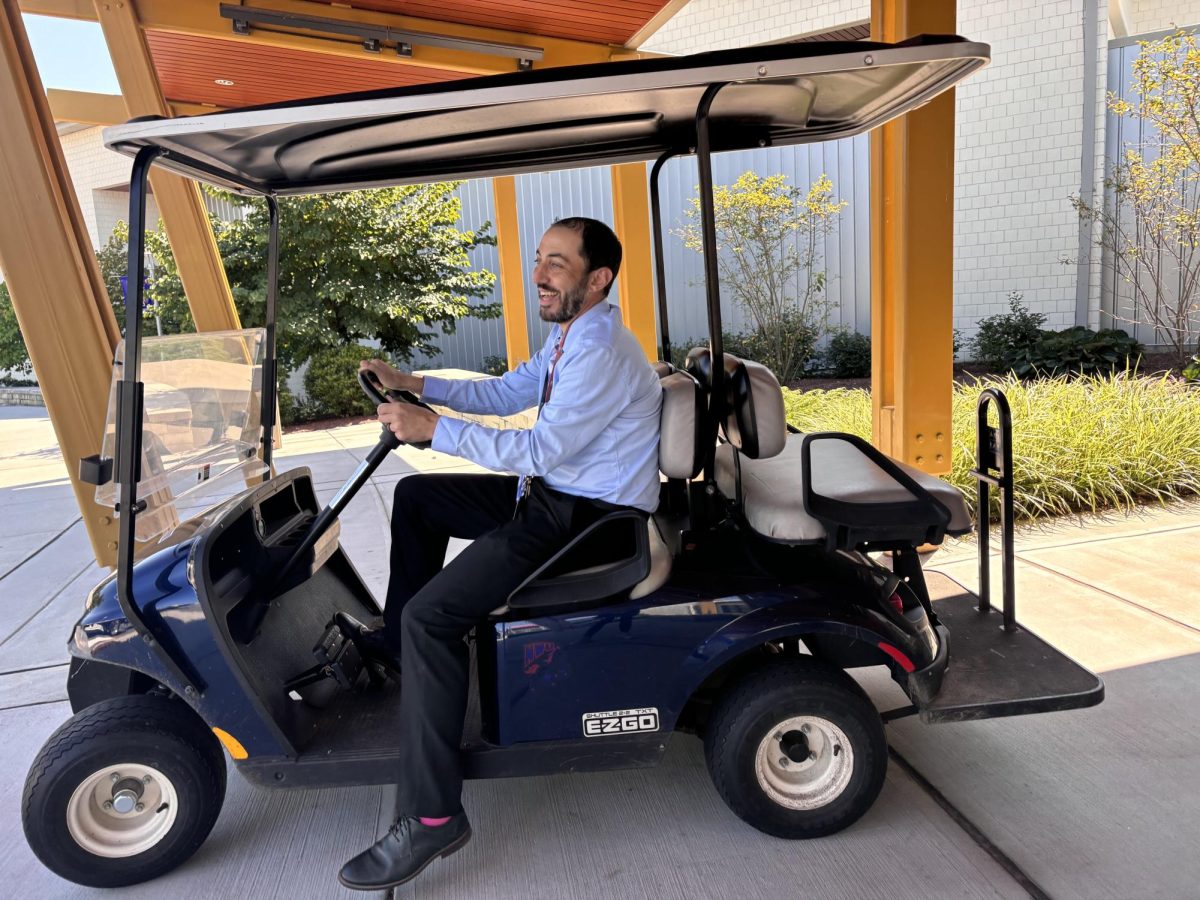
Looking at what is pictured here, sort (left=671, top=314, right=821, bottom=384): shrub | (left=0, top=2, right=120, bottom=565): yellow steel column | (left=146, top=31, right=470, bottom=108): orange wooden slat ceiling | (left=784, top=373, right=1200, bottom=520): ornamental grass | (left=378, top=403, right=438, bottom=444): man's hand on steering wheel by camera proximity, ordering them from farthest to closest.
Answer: (left=671, top=314, right=821, bottom=384): shrub
(left=146, top=31, right=470, bottom=108): orange wooden slat ceiling
(left=784, top=373, right=1200, bottom=520): ornamental grass
(left=0, top=2, right=120, bottom=565): yellow steel column
(left=378, top=403, right=438, bottom=444): man's hand on steering wheel

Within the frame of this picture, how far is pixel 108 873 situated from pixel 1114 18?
14.3 metres

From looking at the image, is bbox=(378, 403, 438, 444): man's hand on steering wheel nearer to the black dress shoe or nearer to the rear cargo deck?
the black dress shoe

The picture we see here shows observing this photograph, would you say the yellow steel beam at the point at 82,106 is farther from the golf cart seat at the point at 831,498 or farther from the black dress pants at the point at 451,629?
the golf cart seat at the point at 831,498

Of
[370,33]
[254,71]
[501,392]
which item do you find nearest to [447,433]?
[501,392]

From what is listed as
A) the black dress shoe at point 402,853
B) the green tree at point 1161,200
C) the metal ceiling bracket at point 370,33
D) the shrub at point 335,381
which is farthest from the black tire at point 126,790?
the shrub at point 335,381

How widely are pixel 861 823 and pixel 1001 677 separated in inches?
21.6

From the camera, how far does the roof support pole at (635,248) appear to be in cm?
628

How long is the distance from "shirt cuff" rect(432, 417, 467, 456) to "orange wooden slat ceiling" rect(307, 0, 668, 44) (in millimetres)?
4443

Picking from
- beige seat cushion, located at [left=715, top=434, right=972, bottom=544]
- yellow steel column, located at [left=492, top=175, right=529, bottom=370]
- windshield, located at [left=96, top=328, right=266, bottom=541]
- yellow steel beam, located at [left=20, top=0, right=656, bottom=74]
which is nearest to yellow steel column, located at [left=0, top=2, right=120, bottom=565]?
yellow steel beam, located at [left=20, top=0, right=656, bottom=74]

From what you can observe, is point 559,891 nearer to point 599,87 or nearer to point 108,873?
point 108,873

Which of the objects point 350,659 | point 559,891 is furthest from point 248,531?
point 559,891

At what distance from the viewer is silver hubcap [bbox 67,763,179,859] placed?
2096 millimetres

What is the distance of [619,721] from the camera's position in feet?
7.02

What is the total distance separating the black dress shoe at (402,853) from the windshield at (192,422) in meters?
0.94
